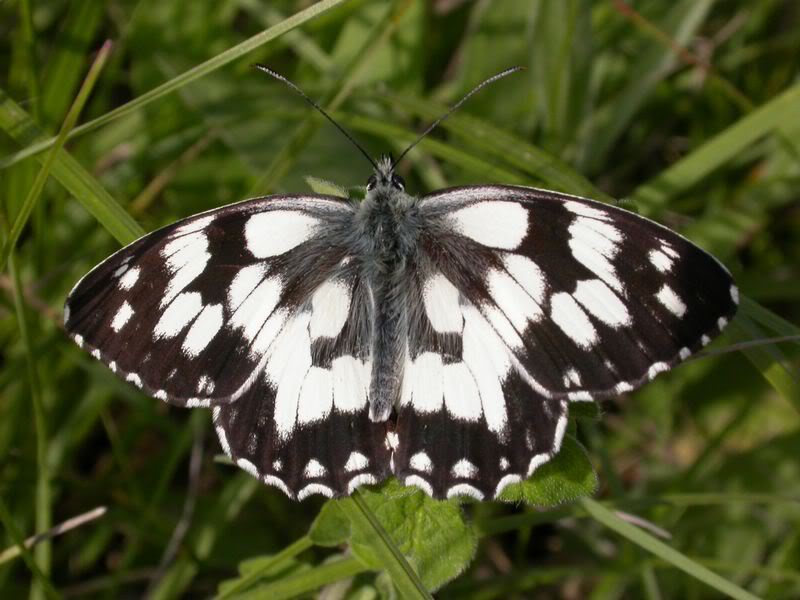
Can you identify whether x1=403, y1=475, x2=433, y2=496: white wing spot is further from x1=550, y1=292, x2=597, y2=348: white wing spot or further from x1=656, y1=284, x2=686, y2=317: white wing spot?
x1=656, y1=284, x2=686, y2=317: white wing spot

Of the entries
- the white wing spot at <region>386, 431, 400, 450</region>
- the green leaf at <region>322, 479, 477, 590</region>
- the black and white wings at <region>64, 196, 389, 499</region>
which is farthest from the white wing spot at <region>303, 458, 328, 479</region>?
the white wing spot at <region>386, 431, 400, 450</region>

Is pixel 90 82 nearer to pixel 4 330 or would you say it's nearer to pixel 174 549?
pixel 4 330

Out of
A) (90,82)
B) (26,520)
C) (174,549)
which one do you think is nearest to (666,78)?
(90,82)

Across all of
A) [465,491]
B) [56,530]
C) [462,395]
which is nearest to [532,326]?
[462,395]

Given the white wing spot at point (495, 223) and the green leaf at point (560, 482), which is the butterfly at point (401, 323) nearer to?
the white wing spot at point (495, 223)

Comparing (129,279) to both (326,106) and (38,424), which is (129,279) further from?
(326,106)

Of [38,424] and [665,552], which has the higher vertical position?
[38,424]
